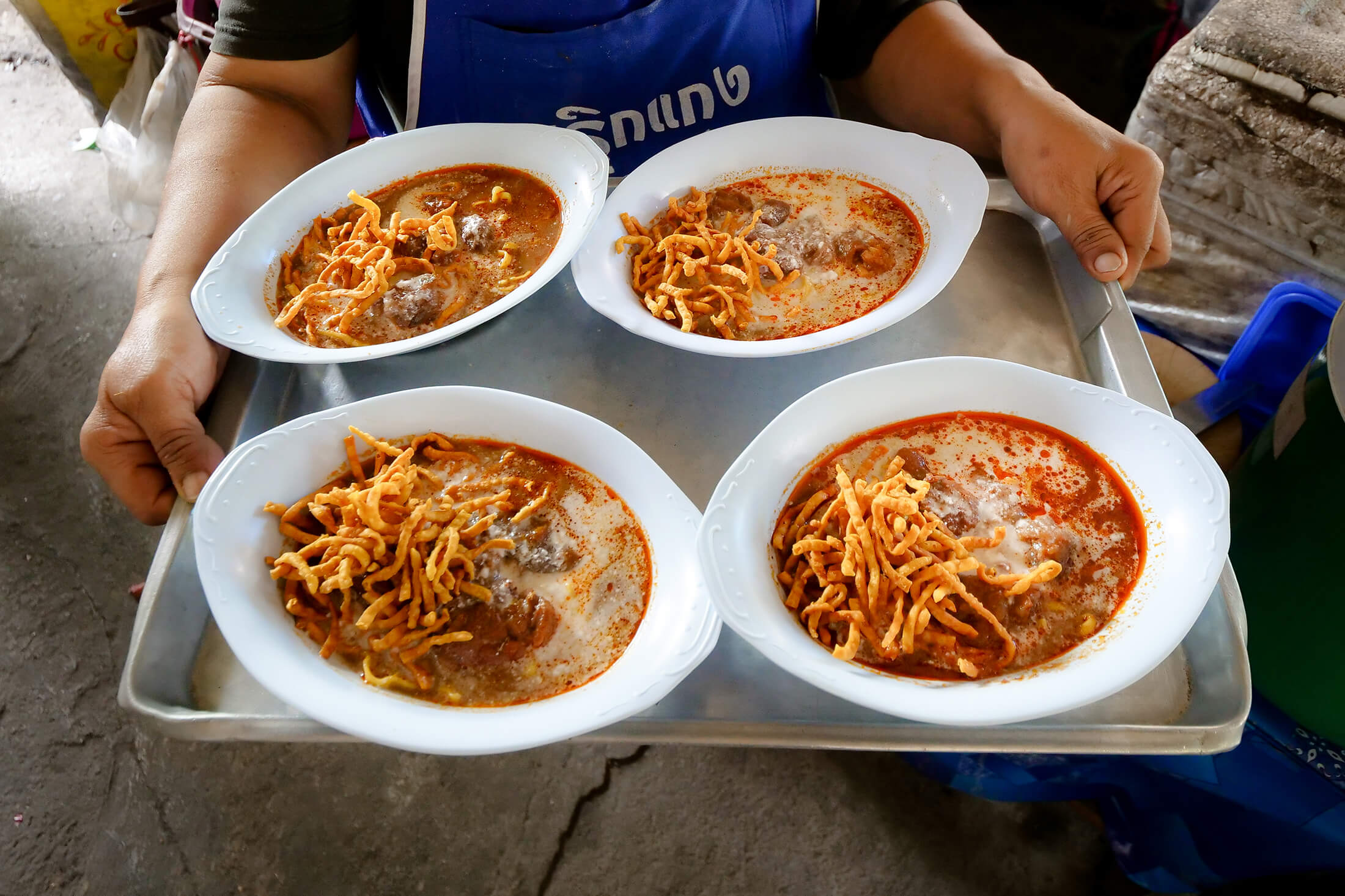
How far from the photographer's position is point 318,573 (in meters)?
1.28

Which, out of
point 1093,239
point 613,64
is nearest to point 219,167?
point 613,64

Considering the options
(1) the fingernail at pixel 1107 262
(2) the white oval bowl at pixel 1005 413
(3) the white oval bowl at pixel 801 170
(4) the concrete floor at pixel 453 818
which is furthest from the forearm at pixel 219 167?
(1) the fingernail at pixel 1107 262

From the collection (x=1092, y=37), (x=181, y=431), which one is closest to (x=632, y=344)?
(x=181, y=431)

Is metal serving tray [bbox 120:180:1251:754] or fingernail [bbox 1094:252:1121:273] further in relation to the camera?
fingernail [bbox 1094:252:1121:273]

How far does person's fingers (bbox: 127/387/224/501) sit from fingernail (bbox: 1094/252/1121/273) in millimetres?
1672

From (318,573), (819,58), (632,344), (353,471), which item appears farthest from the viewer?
(819,58)

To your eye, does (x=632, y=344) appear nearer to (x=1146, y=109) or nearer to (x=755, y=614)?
(x=755, y=614)

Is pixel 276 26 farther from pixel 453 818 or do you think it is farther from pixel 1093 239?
pixel 453 818

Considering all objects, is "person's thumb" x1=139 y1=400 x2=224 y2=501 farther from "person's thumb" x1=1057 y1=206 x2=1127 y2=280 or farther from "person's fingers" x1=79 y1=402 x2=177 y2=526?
"person's thumb" x1=1057 y1=206 x2=1127 y2=280

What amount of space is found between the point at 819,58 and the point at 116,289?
330 centimetres

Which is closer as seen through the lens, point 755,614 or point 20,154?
point 755,614

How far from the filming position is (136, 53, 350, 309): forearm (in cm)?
164

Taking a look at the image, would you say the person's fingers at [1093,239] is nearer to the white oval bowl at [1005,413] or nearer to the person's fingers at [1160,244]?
the person's fingers at [1160,244]

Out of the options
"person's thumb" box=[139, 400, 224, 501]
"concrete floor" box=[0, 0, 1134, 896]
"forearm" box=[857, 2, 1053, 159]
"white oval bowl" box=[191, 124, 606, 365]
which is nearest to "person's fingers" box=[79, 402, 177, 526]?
"person's thumb" box=[139, 400, 224, 501]
